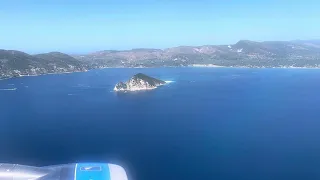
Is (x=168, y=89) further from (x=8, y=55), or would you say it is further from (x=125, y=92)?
(x=8, y=55)

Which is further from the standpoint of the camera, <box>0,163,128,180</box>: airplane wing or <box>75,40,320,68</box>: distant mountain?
<box>75,40,320,68</box>: distant mountain

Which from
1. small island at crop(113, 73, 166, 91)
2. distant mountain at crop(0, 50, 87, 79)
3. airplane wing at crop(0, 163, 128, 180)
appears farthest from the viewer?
distant mountain at crop(0, 50, 87, 79)

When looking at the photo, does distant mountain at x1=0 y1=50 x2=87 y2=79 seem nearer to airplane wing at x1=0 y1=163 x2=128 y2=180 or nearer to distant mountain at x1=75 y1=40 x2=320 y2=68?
distant mountain at x1=75 y1=40 x2=320 y2=68

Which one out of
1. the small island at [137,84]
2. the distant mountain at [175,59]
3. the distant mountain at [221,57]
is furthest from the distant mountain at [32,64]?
the small island at [137,84]

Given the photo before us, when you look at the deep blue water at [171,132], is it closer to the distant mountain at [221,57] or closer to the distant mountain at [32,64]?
the distant mountain at [32,64]

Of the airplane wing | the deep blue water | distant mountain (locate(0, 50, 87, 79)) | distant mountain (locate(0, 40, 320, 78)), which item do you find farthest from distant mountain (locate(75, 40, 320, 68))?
the airplane wing

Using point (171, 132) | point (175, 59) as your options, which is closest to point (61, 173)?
point (171, 132)

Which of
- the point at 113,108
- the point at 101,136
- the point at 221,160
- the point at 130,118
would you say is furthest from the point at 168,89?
the point at 221,160
